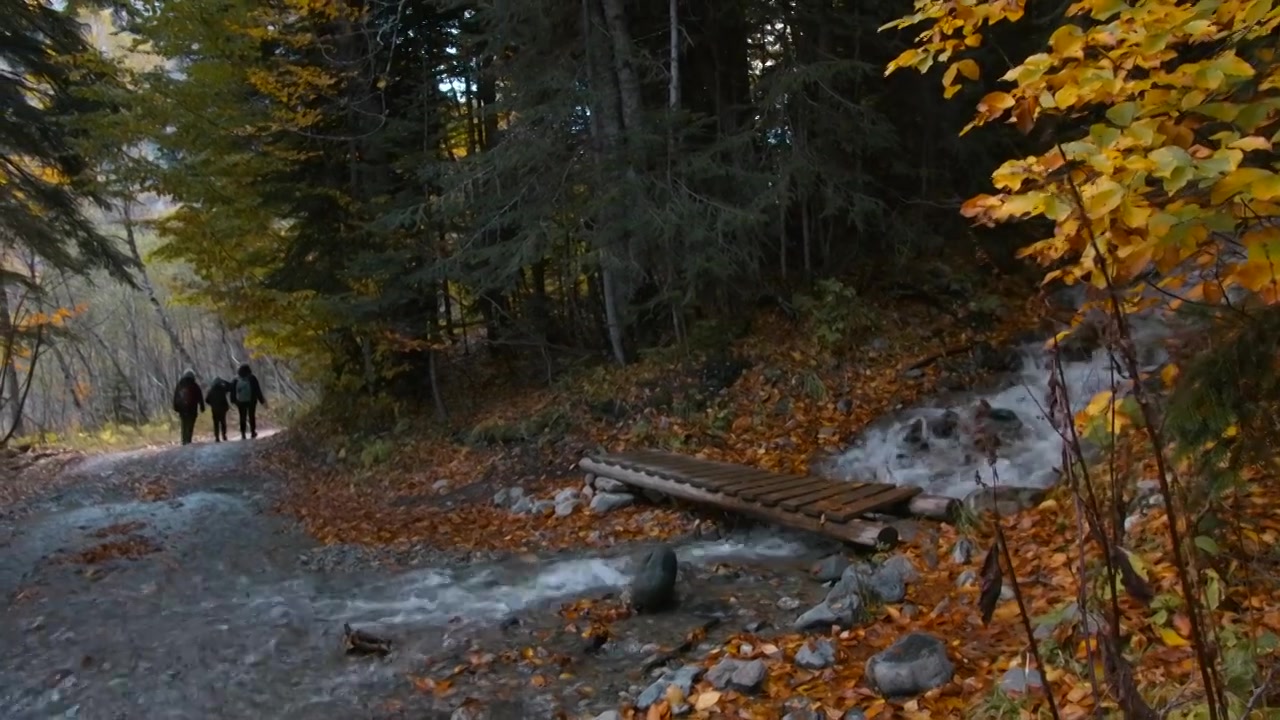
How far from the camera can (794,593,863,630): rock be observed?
5.24 m

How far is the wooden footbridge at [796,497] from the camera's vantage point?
275 inches

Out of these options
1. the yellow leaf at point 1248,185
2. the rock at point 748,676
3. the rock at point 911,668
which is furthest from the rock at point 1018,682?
the yellow leaf at point 1248,185

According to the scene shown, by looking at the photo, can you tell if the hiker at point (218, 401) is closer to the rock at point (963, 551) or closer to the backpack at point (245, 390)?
the backpack at point (245, 390)

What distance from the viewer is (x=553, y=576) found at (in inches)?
295

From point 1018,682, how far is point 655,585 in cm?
310

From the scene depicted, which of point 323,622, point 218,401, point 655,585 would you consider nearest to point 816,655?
point 655,585

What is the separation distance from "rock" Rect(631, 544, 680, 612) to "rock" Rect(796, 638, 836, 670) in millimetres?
1614

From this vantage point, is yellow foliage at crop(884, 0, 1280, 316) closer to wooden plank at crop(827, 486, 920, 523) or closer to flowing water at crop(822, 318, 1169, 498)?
wooden plank at crop(827, 486, 920, 523)

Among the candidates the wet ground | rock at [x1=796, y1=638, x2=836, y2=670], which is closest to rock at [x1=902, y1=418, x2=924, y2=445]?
the wet ground

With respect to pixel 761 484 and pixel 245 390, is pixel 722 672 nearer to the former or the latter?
pixel 761 484

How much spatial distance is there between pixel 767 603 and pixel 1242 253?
168 inches

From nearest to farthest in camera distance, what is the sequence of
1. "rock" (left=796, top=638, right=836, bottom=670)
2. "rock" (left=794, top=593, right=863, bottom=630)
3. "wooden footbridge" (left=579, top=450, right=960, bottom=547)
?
"rock" (left=796, top=638, right=836, bottom=670) → "rock" (left=794, top=593, right=863, bottom=630) → "wooden footbridge" (left=579, top=450, right=960, bottom=547)

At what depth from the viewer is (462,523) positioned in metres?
9.77

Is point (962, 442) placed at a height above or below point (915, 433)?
below
